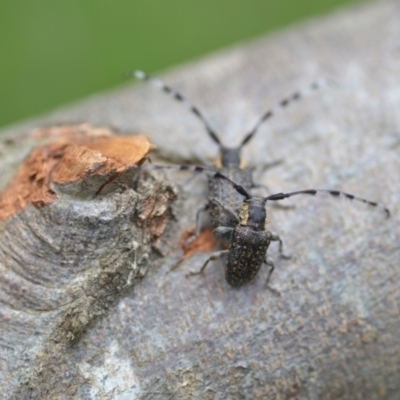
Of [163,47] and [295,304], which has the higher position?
[163,47]

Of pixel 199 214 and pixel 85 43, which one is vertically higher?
pixel 85 43

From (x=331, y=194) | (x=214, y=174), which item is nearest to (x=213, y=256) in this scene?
(x=214, y=174)

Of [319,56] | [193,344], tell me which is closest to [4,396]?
[193,344]

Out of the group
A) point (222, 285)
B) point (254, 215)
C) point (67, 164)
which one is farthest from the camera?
point (254, 215)

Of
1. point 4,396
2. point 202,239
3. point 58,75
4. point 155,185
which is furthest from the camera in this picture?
point 58,75

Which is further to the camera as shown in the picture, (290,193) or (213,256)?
(290,193)

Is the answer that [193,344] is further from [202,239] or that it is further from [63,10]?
[63,10]

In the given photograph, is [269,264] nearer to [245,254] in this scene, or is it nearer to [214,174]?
[245,254]

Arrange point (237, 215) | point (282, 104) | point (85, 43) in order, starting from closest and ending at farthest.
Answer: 1. point (237, 215)
2. point (282, 104)
3. point (85, 43)
